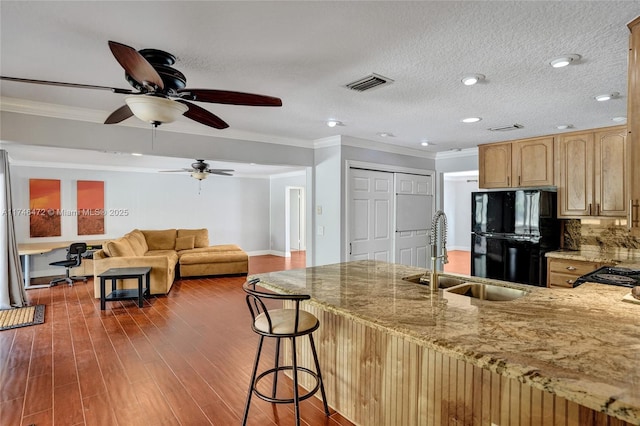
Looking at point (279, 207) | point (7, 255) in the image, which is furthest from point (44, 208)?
point (279, 207)

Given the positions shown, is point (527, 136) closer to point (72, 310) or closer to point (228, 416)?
point (228, 416)

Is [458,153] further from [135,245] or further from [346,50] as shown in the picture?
[135,245]

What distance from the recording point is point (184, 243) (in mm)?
7816

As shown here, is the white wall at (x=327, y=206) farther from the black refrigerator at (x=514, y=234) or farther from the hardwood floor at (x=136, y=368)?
the black refrigerator at (x=514, y=234)

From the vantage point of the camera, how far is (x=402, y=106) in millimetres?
3357

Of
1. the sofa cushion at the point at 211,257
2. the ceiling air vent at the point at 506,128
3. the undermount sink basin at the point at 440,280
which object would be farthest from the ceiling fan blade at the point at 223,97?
the sofa cushion at the point at 211,257

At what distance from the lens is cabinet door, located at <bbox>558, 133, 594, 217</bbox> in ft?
12.9

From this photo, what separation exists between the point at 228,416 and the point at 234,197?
7838 millimetres

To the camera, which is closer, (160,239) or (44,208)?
(44,208)

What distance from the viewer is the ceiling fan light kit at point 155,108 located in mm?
1994

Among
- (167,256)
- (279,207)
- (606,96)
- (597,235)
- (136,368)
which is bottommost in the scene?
(136,368)

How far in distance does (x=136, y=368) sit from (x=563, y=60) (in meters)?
4.00

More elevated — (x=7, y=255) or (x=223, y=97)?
(x=223, y=97)

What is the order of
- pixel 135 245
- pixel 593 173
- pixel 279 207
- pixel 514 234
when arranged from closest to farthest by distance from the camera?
Result: pixel 593 173
pixel 514 234
pixel 135 245
pixel 279 207
